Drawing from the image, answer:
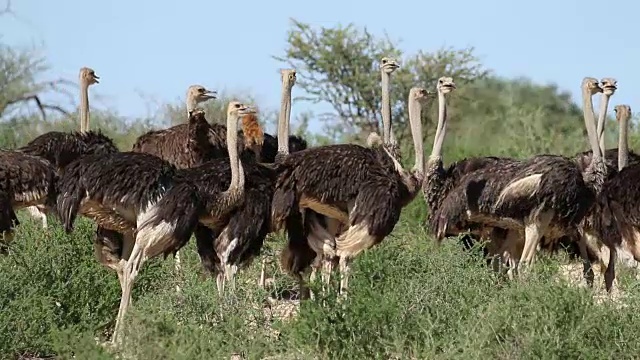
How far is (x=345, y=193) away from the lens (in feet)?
32.7

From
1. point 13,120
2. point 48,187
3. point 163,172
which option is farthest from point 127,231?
point 13,120

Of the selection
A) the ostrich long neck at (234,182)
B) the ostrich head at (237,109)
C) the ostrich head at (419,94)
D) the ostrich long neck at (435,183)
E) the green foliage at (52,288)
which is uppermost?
the ostrich head at (237,109)

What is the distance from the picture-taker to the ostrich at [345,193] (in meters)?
9.87

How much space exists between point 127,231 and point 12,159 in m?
1.40

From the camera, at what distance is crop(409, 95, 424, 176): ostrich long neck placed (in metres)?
10.5

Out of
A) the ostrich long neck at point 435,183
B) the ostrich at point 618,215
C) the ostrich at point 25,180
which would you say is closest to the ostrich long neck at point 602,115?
the ostrich at point 618,215

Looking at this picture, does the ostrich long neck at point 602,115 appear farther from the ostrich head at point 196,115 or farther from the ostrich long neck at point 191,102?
the ostrich long neck at point 191,102

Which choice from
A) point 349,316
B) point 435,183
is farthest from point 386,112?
point 349,316

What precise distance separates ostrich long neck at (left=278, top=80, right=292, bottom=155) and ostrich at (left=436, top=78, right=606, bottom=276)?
121 centimetres

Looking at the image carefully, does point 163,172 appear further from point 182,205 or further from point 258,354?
point 258,354

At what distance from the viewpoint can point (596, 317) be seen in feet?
25.5

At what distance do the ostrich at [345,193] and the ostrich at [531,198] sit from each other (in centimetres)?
52

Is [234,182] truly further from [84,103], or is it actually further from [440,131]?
[84,103]

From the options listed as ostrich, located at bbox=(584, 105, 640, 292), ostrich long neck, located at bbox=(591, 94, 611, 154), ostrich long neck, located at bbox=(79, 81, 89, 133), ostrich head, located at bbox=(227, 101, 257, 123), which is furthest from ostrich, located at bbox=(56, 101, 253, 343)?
ostrich long neck, located at bbox=(591, 94, 611, 154)
